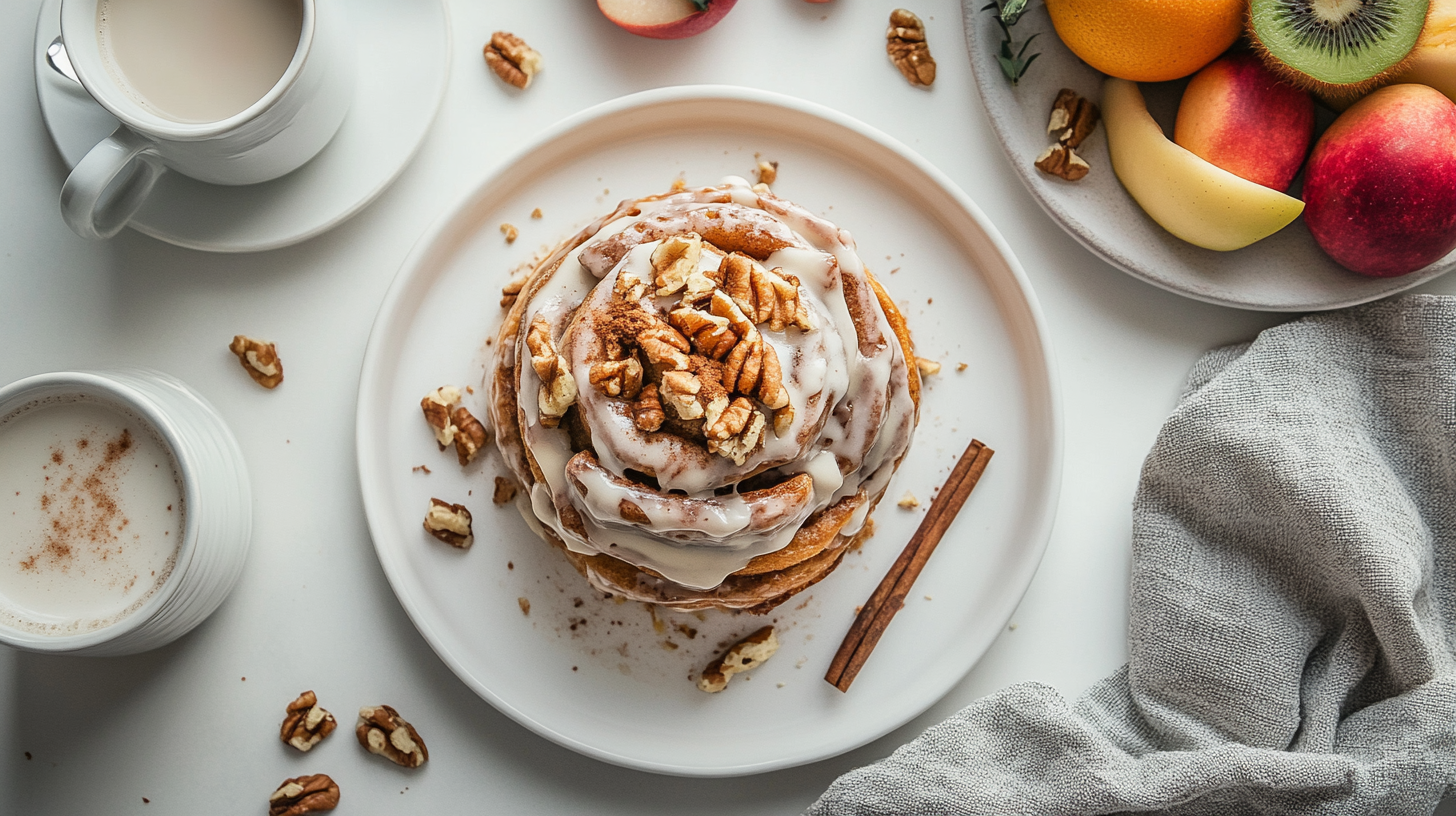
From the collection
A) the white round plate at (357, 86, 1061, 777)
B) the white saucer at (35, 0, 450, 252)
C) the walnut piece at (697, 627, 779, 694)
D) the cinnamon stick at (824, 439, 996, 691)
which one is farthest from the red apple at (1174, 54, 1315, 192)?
the white saucer at (35, 0, 450, 252)

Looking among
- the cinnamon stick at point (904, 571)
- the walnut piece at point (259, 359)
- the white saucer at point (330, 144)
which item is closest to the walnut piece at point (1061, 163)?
the cinnamon stick at point (904, 571)

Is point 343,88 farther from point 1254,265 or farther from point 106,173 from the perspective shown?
point 1254,265

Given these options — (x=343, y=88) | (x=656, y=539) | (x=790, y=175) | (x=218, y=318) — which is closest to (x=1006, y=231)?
(x=790, y=175)

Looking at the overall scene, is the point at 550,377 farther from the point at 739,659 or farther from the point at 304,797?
the point at 304,797

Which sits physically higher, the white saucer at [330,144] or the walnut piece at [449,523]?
the white saucer at [330,144]

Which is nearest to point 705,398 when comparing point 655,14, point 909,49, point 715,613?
point 715,613

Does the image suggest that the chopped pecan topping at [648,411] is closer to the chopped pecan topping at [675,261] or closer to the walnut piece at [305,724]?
the chopped pecan topping at [675,261]
